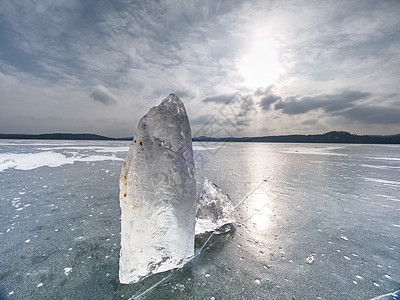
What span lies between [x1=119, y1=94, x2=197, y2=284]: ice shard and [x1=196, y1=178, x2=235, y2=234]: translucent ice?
101 cm

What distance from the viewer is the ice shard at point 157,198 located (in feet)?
7.52


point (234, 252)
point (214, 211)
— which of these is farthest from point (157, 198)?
point (214, 211)

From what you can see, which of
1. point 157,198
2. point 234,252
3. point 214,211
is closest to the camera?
point 157,198

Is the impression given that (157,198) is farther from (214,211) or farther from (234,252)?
(214,211)

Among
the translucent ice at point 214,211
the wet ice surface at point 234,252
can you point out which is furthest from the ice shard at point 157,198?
the translucent ice at point 214,211

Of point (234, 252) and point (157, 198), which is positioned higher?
point (157, 198)

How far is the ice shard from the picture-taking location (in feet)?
7.52

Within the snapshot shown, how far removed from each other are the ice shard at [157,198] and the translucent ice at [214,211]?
3.32 ft

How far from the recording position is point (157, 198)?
2.38 m

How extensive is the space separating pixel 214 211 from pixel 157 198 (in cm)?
161

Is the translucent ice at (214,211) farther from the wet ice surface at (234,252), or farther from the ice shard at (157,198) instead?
the ice shard at (157,198)

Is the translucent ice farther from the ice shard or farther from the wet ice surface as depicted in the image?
the ice shard

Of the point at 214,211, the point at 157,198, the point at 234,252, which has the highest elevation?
the point at 157,198

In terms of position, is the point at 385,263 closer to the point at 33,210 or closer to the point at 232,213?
the point at 232,213
